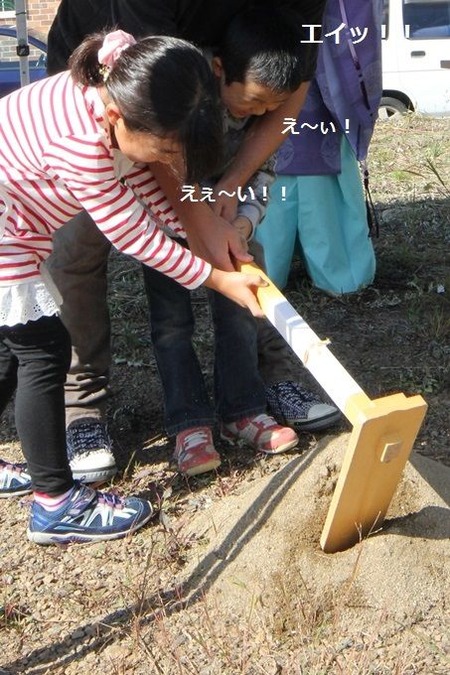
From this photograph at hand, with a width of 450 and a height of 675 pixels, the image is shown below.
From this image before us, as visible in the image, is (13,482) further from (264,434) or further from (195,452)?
(264,434)

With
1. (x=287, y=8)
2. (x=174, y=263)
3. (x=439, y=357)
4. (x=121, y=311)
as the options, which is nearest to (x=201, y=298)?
(x=121, y=311)

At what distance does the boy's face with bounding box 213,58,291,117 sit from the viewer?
223 cm

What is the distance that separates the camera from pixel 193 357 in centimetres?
261

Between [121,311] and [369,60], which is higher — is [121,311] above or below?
below

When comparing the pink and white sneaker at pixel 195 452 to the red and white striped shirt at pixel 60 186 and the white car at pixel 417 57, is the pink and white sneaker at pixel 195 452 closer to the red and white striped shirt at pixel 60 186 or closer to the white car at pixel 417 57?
the red and white striped shirt at pixel 60 186

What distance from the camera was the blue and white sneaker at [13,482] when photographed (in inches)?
101

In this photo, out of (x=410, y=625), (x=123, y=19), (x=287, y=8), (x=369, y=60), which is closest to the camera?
(x=410, y=625)

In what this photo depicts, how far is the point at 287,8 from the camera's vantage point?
2389 mm

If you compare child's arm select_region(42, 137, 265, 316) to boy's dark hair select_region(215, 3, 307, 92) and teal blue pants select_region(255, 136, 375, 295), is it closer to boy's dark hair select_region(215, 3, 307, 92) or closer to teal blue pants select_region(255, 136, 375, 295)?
boy's dark hair select_region(215, 3, 307, 92)

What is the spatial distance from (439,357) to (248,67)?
1368 millimetres

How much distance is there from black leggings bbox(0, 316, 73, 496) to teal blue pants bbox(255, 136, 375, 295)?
1.57 meters

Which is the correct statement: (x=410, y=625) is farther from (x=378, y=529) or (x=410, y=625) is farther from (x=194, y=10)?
→ (x=194, y=10)

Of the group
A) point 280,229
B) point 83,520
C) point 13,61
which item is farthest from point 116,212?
point 13,61

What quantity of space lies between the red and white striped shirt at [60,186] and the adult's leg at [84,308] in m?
0.37
